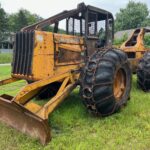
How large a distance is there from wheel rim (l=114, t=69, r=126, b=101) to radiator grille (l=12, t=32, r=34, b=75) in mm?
1868

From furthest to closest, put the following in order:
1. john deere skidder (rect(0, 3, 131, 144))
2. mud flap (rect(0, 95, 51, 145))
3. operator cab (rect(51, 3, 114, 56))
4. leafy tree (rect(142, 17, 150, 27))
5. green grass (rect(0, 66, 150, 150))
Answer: leafy tree (rect(142, 17, 150, 27)) → operator cab (rect(51, 3, 114, 56)) → john deere skidder (rect(0, 3, 131, 144)) → mud flap (rect(0, 95, 51, 145)) → green grass (rect(0, 66, 150, 150))

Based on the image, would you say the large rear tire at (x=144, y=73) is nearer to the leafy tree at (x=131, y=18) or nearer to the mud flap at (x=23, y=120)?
the mud flap at (x=23, y=120)

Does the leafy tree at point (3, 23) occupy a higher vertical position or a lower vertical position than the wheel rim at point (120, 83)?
higher

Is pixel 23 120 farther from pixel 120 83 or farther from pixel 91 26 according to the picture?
pixel 91 26

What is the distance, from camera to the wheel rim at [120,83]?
6.32 meters

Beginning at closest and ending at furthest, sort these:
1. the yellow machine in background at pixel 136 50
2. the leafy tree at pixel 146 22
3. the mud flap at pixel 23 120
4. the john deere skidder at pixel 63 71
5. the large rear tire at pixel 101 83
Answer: the mud flap at pixel 23 120 → the john deere skidder at pixel 63 71 → the large rear tire at pixel 101 83 → the yellow machine in background at pixel 136 50 → the leafy tree at pixel 146 22

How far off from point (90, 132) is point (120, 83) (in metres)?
1.74

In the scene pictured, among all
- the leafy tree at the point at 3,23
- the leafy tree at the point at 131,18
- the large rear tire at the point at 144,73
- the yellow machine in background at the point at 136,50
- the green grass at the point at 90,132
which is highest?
the leafy tree at the point at 131,18

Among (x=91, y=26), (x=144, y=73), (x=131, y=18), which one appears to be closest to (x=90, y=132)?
(x=91, y=26)

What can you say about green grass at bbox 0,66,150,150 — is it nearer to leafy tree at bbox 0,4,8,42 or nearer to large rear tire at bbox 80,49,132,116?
large rear tire at bbox 80,49,132,116

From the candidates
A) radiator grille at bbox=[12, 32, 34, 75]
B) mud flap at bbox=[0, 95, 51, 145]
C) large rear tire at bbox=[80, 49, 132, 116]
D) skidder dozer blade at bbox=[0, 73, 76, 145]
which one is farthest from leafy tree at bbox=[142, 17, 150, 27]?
mud flap at bbox=[0, 95, 51, 145]

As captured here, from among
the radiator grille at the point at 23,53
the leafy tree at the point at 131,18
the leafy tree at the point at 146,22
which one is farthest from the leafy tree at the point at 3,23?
the radiator grille at the point at 23,53

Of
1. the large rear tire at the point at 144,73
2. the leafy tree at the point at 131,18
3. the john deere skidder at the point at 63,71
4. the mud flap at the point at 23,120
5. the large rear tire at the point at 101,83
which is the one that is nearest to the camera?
the mud flap at the point at 23,120

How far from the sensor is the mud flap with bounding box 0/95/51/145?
4.72 meters
